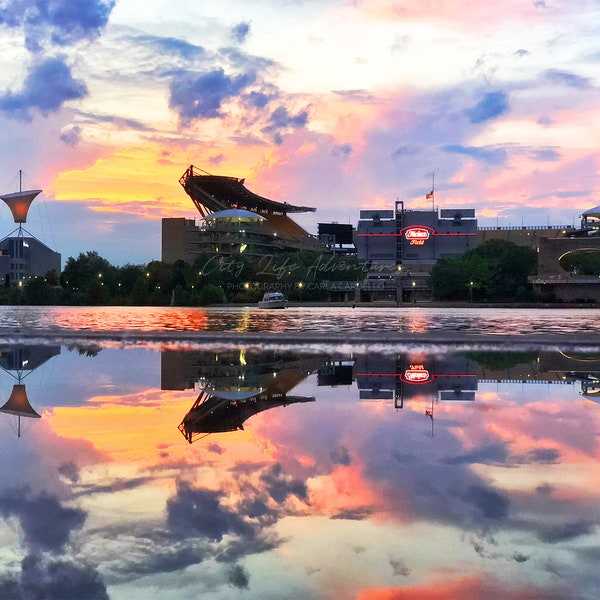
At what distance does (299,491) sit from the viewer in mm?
8062

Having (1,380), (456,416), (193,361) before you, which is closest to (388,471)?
(456,416)

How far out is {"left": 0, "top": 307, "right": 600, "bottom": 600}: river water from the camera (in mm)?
5691

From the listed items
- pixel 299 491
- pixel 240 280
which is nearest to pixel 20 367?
pixel 299 491

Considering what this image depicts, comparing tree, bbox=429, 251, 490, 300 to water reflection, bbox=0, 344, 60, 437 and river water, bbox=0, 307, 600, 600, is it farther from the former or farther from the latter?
river water, bbox=0, 307, 600, 600

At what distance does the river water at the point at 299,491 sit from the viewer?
5691 millimetres

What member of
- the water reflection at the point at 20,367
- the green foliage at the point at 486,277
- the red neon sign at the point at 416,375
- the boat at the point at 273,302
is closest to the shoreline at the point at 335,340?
the water reflection at the point at 20,367

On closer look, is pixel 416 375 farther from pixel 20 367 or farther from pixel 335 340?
pixel 335 340

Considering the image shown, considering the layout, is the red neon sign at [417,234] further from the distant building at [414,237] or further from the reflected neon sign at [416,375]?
the reflected neon sign at [416,375]

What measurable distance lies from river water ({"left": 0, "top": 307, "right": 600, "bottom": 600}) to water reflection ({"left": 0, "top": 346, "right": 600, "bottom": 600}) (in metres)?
0.02

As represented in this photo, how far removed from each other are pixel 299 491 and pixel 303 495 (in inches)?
6.6

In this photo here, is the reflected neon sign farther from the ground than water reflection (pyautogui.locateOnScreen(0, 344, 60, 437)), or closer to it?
closer to it

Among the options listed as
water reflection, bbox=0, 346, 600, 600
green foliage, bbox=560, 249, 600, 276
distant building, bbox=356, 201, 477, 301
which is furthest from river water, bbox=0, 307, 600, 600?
distant building, bbox=356, 201, 477, 301

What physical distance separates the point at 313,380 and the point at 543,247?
119265 mm

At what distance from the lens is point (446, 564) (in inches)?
232
